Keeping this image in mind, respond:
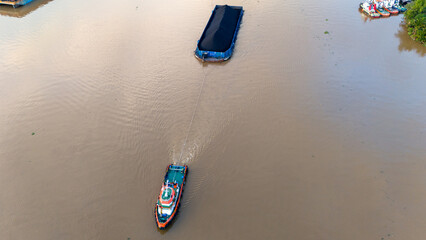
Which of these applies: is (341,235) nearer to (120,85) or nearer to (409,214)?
(409,214)

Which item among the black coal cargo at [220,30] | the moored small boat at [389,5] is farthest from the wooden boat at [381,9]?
the black coal cargo at [220,30]

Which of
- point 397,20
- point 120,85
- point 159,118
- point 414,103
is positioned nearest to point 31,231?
point 159,118

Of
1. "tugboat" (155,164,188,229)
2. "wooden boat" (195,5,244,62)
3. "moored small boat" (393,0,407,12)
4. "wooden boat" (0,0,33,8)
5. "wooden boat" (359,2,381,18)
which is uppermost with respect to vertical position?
"wooden boat" (0,0,33,8)

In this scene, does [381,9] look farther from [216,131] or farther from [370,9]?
[216,131]

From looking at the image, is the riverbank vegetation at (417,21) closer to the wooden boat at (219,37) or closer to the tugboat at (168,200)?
the wooden boat at (219,37)

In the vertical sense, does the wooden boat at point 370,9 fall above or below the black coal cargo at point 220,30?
below

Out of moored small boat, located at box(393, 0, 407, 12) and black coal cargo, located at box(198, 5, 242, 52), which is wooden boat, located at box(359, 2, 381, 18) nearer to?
moored small boat, located at box(393, 0, 407, 12)

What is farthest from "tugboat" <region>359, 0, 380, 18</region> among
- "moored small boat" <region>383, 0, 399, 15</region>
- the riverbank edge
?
the riverbank edge
